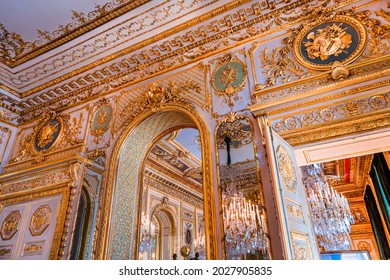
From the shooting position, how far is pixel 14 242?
4227 millimetres

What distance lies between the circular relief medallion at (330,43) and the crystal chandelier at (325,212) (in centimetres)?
231

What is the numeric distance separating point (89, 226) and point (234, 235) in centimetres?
220

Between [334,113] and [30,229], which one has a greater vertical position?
[334,113]

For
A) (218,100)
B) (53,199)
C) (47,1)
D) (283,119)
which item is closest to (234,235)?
(283,119)

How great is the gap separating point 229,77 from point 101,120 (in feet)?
8.02

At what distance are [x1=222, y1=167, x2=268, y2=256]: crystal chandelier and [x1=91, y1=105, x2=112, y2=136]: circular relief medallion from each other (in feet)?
8.45

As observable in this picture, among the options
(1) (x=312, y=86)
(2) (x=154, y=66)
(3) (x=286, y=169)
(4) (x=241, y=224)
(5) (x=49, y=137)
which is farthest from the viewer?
(5) (x=49, y=137)

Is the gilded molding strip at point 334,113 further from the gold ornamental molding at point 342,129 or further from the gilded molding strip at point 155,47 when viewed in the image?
the gilded molding strip at point 155,47

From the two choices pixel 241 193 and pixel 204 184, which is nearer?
pixel 241 193

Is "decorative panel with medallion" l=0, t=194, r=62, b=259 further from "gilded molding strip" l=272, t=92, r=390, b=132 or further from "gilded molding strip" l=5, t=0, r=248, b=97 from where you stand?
"gilded molding strip" l=272, t=92, r=390, b=132

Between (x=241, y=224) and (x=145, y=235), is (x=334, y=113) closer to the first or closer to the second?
(x=241, y=224)

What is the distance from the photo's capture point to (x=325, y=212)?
17.6 feet

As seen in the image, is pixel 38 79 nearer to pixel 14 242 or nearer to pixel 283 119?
pixel 14 242

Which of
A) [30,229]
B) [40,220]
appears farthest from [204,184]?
[30,229]
